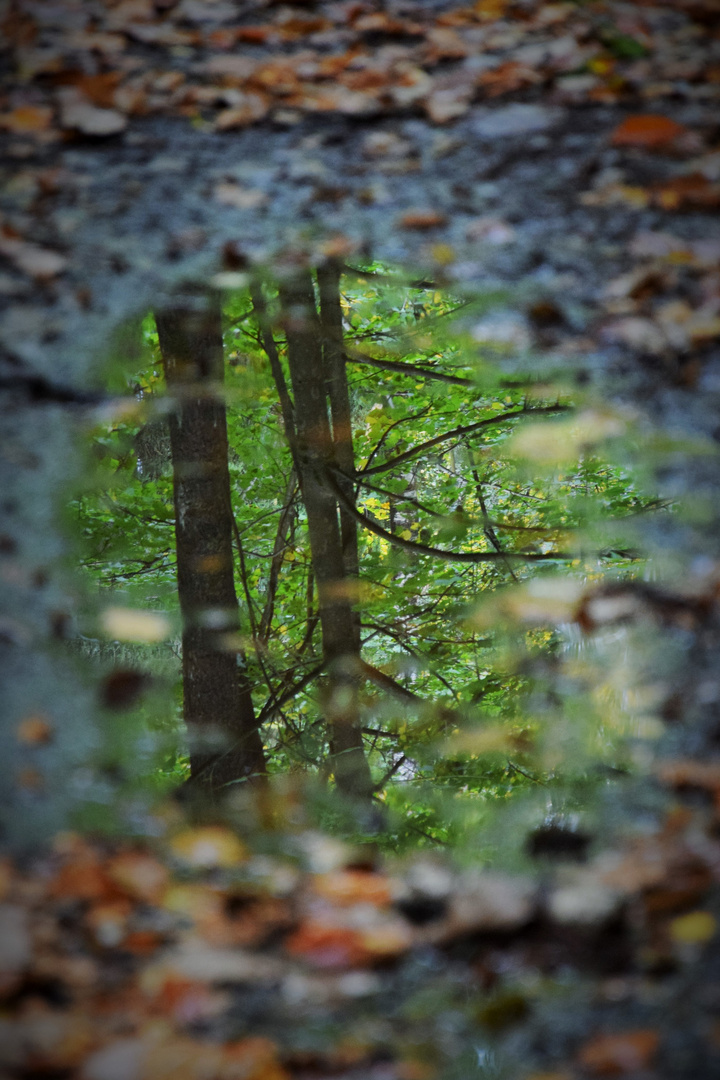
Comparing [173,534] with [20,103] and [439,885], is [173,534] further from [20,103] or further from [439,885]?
[439,885]

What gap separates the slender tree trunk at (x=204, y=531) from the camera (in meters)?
2.13

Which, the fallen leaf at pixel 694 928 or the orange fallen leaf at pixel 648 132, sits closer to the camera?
the fallen leaf at pixel 694 928

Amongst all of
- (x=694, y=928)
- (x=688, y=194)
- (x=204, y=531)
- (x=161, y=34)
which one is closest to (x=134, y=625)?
(x=204, y=531)

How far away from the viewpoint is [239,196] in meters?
2.39

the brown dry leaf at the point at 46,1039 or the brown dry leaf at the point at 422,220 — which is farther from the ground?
the brown dry leaf at the point at 422,220

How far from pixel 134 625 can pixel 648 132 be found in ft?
6.60

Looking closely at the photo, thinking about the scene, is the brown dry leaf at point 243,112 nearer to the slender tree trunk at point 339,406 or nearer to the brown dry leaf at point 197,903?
the slender tree trunk at point 339,406

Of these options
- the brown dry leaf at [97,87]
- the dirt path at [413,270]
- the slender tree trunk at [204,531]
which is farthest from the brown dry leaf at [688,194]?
the brown dry leaf at [97,87]

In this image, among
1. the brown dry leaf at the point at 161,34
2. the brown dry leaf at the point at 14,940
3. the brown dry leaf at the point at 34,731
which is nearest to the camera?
the brown dry leaf at the point at 14,940

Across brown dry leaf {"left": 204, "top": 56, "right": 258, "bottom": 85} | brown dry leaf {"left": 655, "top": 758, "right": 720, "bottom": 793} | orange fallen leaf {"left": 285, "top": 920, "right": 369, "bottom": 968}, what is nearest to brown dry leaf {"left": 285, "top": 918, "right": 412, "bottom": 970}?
orange fallen leaf {"left": 285, "top": 920, "right": 369, "bottom": 968}

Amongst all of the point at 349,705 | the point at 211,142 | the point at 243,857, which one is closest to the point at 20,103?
the point at 211,142

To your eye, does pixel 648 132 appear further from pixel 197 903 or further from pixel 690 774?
pixel 197 903

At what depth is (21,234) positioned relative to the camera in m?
2.22

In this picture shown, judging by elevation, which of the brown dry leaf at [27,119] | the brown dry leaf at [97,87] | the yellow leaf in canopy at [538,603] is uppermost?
the brown dry leaf at [97,87]
